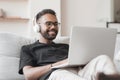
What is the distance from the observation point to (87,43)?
1579mm

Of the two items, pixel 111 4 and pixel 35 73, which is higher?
pixel 111 4

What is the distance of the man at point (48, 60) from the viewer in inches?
59.3

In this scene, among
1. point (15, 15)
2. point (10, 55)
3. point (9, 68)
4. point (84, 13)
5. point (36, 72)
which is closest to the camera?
point (36, 72)

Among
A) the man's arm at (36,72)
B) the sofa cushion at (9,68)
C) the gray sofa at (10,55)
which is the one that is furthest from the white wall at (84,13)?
the man's arm at (36,72)

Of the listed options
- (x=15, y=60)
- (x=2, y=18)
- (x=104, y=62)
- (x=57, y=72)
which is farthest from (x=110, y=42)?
(x=2, y=18)

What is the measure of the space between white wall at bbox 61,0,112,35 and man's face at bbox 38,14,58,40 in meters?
1.17

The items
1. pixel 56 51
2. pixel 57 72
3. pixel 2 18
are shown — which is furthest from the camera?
pixel 2 18

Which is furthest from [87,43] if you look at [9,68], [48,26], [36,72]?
[9,68]

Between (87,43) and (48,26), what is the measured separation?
547mm

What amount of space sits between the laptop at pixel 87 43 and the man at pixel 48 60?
67 millimetres

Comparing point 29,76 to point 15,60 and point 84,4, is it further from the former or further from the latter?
point 84,4

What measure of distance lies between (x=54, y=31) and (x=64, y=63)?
1.53ft

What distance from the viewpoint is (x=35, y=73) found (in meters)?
1.73

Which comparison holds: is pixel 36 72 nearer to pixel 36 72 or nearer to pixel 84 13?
pixel 36 72
